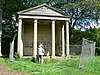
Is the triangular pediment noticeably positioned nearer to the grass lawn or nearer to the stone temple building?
the stone temple building

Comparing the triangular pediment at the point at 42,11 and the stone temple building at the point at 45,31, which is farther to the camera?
the stone temple building at the point at 45,31

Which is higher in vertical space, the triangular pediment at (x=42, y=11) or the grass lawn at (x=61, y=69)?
the triangular pediment at (x=42, y=11)

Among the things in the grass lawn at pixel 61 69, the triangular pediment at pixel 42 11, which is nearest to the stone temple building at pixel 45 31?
the triangular pediment at pixel 42 11

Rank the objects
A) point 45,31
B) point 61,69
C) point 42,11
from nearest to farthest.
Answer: point 61,69 < point 42,11 < point 45,31

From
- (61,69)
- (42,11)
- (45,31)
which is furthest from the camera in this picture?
(45,31)

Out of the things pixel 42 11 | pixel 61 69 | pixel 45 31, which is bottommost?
pixel 61 69

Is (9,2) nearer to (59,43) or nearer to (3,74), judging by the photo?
(59,43)

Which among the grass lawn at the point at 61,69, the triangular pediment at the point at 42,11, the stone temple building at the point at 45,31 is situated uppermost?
the triangular pediment at the point at 42,11

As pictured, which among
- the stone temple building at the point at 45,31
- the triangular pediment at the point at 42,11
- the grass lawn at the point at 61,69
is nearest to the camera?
the grass lawn at the point at 61,69

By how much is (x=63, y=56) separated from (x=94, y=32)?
60.3 ft

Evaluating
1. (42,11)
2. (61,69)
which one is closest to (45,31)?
(42,11)

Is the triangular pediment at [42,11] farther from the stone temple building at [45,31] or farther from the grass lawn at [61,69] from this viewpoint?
the grass lawn at [61,69]

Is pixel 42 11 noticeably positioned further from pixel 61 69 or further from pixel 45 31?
pixel 61 69

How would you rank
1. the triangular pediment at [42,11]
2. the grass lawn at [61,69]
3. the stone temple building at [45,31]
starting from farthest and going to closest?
1. the stone temple building at [45,31]
2. the triangular pediment at [42,11]
3. the grass lawn at [61,69]
